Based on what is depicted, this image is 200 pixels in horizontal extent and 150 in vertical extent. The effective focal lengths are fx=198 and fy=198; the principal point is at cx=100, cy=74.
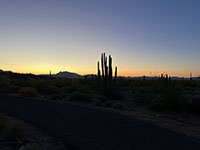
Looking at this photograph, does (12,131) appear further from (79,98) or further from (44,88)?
(44,88)

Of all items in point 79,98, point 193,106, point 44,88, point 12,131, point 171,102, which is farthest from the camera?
point 44,88

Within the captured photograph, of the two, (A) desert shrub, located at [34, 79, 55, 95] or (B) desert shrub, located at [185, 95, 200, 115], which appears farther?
(A) desert shrub, located at [34, 79, 55, 95]

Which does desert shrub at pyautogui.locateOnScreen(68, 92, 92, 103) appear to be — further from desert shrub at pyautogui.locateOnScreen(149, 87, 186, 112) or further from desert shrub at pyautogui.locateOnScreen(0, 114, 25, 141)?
desert shrub at pyautogui.locateOnScreen(0, 114, 25, 141)

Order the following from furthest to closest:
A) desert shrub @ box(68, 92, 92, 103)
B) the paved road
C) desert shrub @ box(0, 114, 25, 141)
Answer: desert shrub @ box(68, 92, 92, 103)
desert shrub @ box(0, 114, 25, 141)
the paved road

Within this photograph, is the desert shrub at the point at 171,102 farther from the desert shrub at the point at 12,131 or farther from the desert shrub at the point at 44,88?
the desert shrub at the point at 44,88

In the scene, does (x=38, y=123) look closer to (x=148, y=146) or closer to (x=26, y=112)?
(x=26, y=112)

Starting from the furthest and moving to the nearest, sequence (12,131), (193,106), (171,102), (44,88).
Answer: (44,88), (193,106), (171,102), (12,131)

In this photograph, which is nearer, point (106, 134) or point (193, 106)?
point (106, 134)

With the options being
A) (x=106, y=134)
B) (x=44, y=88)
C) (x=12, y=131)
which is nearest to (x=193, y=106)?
(x=106, y=134)

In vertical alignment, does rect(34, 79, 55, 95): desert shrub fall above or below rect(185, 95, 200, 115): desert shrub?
above

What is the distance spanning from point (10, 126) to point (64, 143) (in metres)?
2.18

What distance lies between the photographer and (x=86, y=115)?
10016mm

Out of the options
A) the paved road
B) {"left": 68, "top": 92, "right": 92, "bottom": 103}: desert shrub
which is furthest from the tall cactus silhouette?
the paved road

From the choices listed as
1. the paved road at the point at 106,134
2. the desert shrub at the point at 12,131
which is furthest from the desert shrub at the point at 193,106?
the desert shrub at the point at 12,131
